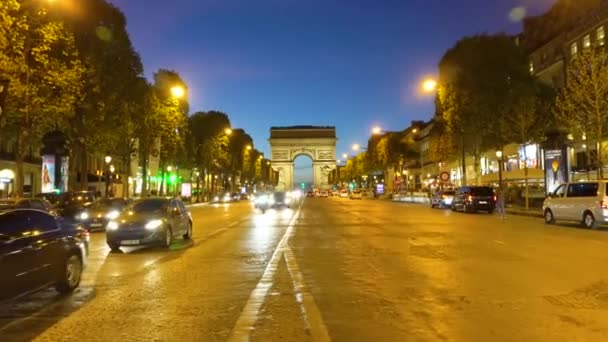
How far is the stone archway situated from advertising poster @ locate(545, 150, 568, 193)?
123 m

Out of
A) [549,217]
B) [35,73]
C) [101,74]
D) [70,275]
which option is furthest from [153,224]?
[101,74]

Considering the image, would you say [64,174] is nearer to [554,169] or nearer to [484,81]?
[554,169]

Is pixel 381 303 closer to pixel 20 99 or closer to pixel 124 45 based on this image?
pixel 20 99

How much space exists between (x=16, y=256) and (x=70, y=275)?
80.8 inches

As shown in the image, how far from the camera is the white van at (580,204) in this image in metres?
26.4

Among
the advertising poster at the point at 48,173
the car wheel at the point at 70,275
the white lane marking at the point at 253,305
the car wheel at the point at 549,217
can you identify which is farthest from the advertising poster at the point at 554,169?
the car wheel at the point at 70,275

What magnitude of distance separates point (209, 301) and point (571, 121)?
105ft

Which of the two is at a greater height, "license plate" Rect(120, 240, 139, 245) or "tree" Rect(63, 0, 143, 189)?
"tree" Rect(63, 0, 143, 189)

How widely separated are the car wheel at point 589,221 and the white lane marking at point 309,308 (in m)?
17.6

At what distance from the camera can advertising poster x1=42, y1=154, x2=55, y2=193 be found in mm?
37406

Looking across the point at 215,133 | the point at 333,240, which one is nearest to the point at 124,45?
the point at 333,240

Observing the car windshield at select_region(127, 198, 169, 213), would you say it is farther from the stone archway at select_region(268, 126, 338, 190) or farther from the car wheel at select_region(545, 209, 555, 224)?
the stone archway at select_region(268, 126, 338, 190)

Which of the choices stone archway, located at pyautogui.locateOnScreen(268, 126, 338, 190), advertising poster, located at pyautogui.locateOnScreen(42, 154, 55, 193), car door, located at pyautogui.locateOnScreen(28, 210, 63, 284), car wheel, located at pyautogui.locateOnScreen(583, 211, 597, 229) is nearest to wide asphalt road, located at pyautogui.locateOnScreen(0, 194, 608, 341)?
car door, located at pyautogui.locateOnScreen(28, 210, 63, 284)

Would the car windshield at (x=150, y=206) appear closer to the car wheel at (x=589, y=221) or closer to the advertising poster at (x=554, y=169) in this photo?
the car wheel at (x=589, y=221)
